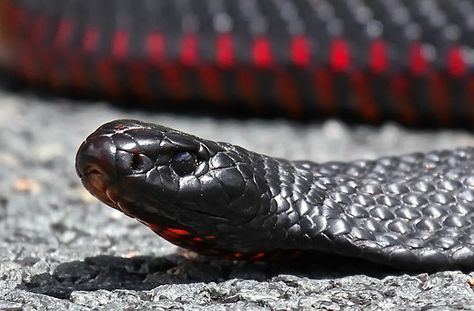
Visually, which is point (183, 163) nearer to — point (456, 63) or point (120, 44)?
point (456, 63)

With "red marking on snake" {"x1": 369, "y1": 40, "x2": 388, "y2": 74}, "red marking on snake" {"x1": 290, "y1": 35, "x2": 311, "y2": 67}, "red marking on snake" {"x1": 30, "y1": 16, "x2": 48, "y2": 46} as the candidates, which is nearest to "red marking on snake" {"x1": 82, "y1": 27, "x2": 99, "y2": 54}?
"red marking on snake" {"x1": 30, "y1": 16, "x2": 48, "y2": 46}

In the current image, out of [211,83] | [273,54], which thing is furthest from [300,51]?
[211,83]

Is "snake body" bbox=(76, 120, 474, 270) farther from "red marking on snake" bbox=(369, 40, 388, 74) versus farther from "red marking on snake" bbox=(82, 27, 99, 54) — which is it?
"red marking on snake" bbox=(82, 27, 99, 54)

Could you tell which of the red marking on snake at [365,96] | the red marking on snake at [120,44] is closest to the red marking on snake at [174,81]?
the red marking on snake at [120,44]

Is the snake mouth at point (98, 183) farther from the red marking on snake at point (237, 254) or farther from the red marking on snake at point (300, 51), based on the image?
the red marking on snake at point (300, 51)

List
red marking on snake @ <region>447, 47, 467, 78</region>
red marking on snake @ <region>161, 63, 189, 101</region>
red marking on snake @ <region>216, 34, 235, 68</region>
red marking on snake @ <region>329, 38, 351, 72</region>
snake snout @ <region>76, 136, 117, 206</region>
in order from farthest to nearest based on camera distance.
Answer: red marking on snake @ <region>161, 63, 189, 101</region>, red marking on snake @ <region>216, 34, 235, 68</region>, red marking on snake @ <region>329, 38, 351, 72</region>, red marking on snake @ <region>447, 47, 467, 78</region>, snake snout @ <region>76, 136, 117, 206</region>

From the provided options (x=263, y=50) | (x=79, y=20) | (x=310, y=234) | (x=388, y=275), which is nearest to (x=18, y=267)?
(x=310, y=234)

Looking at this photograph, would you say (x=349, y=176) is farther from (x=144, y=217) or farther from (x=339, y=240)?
(x=144, y=217)
